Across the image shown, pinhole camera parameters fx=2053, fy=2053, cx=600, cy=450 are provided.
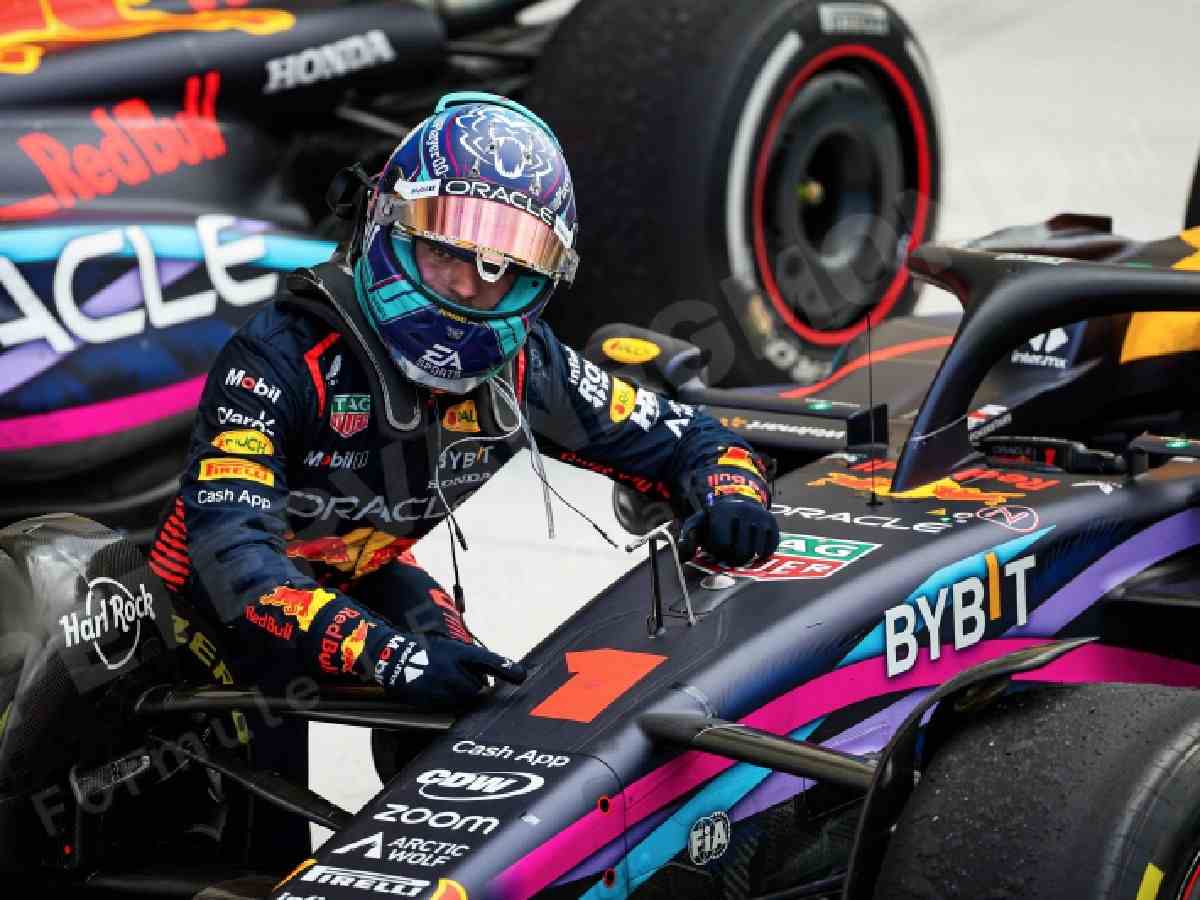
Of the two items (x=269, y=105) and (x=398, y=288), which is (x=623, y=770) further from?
(x=269, y=105)

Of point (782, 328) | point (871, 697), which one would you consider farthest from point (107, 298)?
point (871, 697)

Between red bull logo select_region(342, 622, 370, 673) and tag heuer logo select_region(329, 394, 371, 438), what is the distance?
531 millimetres

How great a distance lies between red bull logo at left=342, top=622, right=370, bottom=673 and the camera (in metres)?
3.21

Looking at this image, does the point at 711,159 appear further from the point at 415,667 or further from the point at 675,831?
the point at 675,831

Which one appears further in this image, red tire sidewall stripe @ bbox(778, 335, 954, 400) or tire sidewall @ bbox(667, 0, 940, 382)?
tire sidewall @ bbox(667, 0, 940, 382)

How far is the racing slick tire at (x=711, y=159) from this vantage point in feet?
19.9

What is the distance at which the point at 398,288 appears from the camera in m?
3.56

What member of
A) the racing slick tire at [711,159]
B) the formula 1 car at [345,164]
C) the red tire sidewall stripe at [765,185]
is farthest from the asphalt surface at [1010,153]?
the red tire sidewall stripe at [765,185]

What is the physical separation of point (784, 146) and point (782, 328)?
57 centimetres

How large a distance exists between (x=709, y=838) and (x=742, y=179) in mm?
3329

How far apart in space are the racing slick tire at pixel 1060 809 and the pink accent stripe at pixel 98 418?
9.31 feet

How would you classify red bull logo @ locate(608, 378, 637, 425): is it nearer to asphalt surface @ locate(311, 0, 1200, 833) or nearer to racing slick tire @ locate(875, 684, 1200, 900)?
asphalt surface @ locate(311, 0, 1200, 833)

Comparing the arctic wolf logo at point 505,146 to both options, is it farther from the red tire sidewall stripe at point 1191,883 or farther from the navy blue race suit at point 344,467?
the red tire sidewall stripe at point 1191,883

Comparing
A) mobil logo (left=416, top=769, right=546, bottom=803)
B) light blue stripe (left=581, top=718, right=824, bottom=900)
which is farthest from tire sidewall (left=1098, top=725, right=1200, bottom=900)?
mobil logo (left=416, top=769, right=546, bottom=803)
